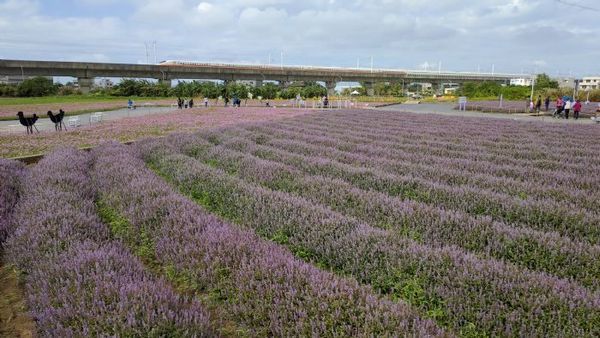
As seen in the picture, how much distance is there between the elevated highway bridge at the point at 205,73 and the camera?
59.2 metres

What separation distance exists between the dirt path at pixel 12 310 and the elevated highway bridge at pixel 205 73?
2509 inches

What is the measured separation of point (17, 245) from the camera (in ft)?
14.8

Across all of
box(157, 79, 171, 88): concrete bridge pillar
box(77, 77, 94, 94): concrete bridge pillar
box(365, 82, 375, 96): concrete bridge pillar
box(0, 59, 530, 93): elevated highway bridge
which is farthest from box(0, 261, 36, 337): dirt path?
box(365, 82, 375, 96): concrete bridge pillar

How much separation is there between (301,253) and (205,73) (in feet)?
243

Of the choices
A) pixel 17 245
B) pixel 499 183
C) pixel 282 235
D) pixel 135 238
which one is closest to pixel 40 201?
pixel 17 245

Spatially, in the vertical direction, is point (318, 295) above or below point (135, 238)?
above

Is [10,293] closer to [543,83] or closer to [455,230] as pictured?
[455,230]

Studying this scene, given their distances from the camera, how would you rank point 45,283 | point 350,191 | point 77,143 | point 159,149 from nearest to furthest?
point 45,283 < point 350,191 < point 159,149 < point 77,143

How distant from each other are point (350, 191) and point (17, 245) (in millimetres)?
4370

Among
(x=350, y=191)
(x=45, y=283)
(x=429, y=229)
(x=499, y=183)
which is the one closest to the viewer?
(x=45, y=283)

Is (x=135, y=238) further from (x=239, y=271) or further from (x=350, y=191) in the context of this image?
(x=350, y=191)

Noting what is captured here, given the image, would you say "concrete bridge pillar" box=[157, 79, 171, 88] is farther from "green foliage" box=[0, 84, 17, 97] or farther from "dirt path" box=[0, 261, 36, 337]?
"dirt path" box=[0, 261, 36, 337]

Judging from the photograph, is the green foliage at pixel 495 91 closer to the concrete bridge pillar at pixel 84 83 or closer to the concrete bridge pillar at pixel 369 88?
the concrete bridge pillar at pixel 369 88

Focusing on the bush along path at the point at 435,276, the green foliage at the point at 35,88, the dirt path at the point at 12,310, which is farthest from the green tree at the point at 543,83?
the dirt path at the point at 12,310
